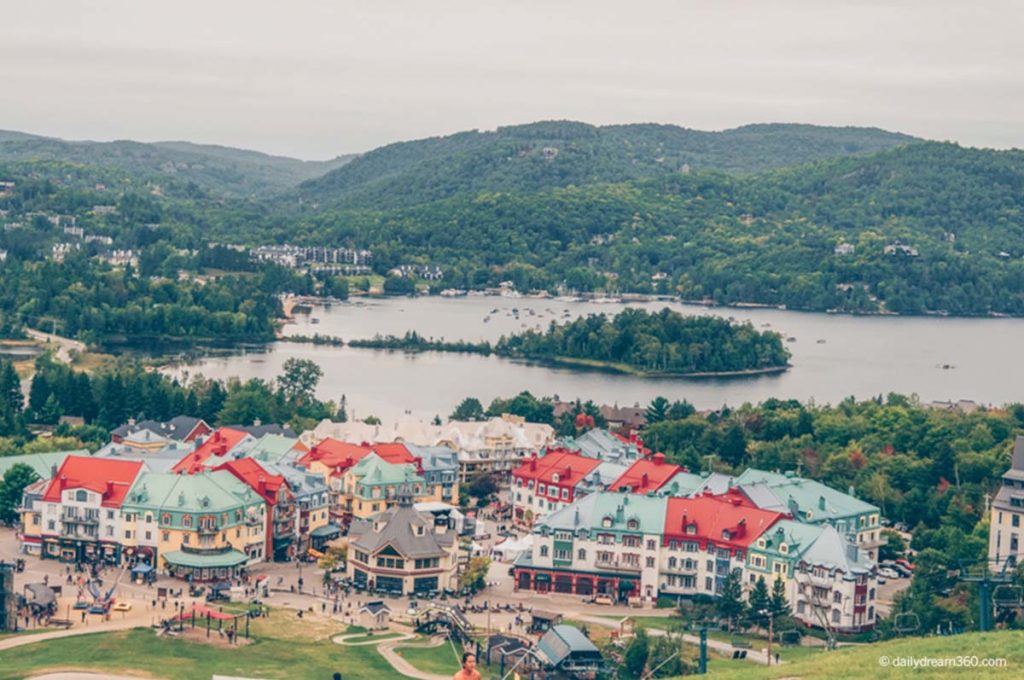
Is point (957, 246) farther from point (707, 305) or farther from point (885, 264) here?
point (707, 305)

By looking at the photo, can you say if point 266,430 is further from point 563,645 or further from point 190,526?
point 563,645

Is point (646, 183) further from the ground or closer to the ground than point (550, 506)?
further from the ground

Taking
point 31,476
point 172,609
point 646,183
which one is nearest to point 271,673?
point 172,609

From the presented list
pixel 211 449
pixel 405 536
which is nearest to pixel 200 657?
pixel 405 536

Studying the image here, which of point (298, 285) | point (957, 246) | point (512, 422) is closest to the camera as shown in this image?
point (512, 422)

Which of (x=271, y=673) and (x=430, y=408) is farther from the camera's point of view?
(x=430, y=408)

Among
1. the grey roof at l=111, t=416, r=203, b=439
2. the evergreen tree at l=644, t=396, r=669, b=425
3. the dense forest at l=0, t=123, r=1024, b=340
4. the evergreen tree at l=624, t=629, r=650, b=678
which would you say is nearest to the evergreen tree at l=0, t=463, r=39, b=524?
the grey roof at l=111, t=416, r=203, b=439

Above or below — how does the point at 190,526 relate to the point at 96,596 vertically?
above

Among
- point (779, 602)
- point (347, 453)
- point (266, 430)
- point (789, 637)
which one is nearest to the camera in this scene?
point (789, 637)
